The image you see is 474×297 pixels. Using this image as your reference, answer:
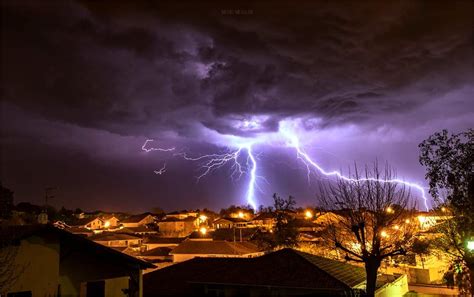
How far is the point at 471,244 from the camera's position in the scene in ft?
40.1

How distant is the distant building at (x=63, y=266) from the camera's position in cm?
1166

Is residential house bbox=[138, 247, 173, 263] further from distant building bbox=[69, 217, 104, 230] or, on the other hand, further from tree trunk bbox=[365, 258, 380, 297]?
distant building bbox=[69, 217, 104, 230]

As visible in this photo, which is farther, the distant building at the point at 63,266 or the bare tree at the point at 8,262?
the distant building at the point at 63,266

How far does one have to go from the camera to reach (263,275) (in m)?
17.3

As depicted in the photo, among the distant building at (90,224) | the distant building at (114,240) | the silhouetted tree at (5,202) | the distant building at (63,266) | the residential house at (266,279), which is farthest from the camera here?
the distant building at (90,224)

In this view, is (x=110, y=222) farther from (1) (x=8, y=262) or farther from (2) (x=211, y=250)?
(1) (x=8, y=262)

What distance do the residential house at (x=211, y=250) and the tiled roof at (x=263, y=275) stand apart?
15525mm

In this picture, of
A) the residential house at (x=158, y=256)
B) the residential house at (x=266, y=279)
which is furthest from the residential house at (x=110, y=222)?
the residential house at (x=266, y=279)

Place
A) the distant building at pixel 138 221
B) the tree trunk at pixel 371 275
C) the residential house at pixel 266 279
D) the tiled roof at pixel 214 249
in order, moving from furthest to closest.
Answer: the distant building at pixel 138 221, the tiled roof at pixel 214 249, the residential house at pixel 266 279, the tree trunk at pixel 371 275

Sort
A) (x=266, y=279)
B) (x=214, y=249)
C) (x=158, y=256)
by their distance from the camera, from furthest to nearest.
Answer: (x=158, y=256) → (x=214, y=249) → (x=266, y=279)

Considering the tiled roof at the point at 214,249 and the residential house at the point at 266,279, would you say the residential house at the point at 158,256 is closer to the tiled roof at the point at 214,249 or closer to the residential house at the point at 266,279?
the tiled roof at the point at 214,249

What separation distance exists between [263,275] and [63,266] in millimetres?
8632

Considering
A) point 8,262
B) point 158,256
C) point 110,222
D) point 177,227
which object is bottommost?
point 158,256

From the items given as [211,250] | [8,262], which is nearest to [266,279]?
[8,262]
